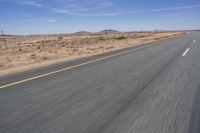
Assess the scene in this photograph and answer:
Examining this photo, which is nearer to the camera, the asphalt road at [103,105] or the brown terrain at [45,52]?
the asphalt road at [103,105]

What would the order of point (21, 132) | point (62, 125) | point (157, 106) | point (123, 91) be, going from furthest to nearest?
point (123, 91), point (157, 106), point (62, 125), point (21, 132)

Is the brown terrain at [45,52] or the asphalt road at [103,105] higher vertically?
the asphalt road at [103,105]

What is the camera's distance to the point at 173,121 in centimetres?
346

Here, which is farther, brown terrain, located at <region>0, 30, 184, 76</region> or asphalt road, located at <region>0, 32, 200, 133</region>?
brown terrain, located at <region>0, 30, 184, 76</region>

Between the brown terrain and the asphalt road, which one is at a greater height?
the asphalt road

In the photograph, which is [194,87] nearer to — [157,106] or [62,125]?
[157,106]

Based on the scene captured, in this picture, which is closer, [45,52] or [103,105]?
[103,105]

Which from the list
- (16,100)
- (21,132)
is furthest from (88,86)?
(21,132)

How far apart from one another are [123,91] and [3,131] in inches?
125

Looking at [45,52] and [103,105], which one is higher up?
[103,105]

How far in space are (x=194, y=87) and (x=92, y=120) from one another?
3750 mm

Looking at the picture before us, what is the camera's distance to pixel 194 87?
564cm

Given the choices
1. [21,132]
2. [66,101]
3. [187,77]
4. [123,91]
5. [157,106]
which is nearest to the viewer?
[21,132]

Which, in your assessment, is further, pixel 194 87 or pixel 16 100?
pixel 194 87
